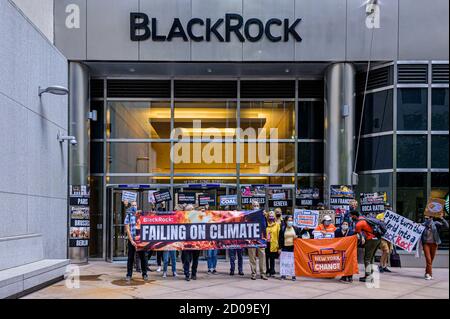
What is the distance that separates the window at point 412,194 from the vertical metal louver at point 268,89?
4.68m

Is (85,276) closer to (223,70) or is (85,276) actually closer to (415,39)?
(223,70)

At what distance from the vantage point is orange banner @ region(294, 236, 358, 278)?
34.2 ft

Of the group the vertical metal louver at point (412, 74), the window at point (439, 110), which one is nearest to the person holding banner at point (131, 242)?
the vertical metal louver at point (412, 74)

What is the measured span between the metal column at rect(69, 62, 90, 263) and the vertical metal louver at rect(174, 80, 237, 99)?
124 inches

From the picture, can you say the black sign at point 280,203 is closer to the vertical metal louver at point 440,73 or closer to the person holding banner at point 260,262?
the person holding banner at point 260,262

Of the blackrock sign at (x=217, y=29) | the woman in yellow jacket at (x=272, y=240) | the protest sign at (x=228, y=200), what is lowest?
the woman in yellow jacket at (x=272, y=240)

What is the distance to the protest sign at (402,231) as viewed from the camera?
1146 cm

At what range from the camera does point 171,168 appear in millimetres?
15172

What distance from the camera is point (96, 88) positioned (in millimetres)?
15344

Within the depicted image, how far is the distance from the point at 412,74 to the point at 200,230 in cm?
840

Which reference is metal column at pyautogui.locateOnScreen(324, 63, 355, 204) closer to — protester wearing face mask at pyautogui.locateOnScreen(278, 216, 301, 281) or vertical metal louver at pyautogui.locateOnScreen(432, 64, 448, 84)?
vertical metal louver at pyautogui.locateOnScreen(432, 64, 448, 84)

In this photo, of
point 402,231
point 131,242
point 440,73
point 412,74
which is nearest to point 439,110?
point 440,73
